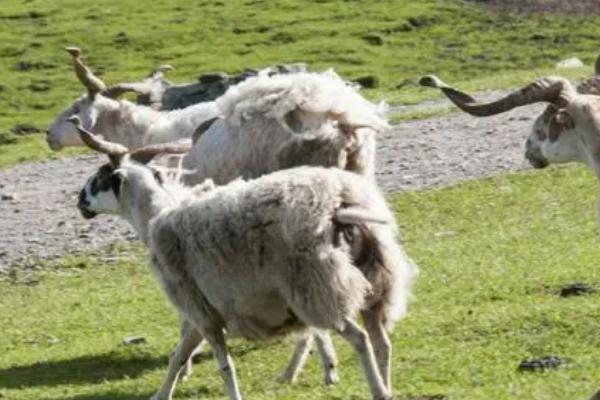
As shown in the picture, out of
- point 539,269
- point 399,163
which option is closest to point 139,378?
point 539,269

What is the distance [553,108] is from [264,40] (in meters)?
53.2

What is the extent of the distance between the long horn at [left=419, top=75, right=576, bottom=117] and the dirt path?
10.9m

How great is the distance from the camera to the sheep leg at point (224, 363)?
38.5ft

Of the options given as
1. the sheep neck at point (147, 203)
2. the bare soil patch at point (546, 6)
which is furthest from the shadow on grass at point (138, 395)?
the bare soil patch at point (546, 6)

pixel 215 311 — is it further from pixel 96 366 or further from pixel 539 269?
pixel 539 269

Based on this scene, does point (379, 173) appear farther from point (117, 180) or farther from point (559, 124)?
point (559, 124)

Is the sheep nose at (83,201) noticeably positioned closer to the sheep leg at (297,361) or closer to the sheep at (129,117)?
the sheep at (129,117)

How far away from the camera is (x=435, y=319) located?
14859 mm

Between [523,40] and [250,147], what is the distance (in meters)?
49.6

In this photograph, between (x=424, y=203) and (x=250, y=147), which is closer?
(x=250, y=147)

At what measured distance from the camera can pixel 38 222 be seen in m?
26.0

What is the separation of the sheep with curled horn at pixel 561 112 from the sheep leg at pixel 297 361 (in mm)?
2365

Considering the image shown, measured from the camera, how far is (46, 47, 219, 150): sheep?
1736 cm

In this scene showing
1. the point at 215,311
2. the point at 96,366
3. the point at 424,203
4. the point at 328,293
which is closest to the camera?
the point at 328,293
